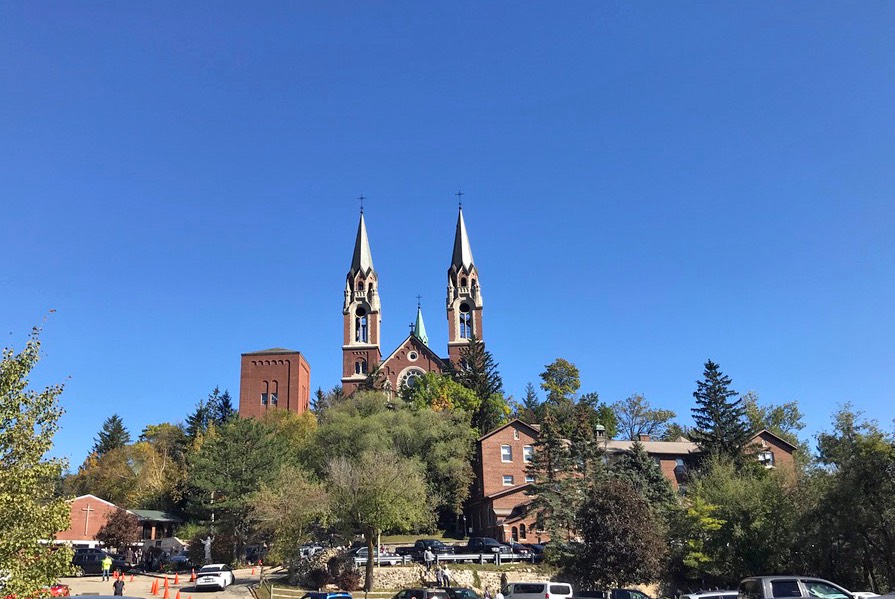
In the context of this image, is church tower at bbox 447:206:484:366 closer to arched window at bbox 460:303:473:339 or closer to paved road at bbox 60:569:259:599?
arched window at bbox 460:303:473:339

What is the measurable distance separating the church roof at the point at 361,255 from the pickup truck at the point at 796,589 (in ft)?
279

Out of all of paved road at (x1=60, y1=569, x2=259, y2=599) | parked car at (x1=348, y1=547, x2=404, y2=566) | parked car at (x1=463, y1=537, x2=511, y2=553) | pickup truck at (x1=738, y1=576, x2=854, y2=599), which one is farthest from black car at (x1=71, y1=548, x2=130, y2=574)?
pickup truck at (x1=738, y1=576, x2=854, y2=599)

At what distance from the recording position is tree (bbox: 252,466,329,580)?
40375 mm

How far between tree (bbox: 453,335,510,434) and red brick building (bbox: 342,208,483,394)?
6.18 meters

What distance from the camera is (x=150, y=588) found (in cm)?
3747

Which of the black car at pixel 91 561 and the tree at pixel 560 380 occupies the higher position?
the tree at pixel 560 380

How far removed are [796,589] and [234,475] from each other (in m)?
43.0

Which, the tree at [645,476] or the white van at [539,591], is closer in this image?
the white van at [539,591]

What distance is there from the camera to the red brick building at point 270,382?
10256cm

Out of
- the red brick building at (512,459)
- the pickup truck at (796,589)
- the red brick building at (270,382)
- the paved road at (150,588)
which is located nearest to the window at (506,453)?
the red brick building at (512,459)

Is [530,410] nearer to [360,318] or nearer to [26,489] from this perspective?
[360,318]

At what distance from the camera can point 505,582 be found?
134 feet

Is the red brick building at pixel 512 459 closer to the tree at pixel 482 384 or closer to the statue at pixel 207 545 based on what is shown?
the tree at pixel 482 384

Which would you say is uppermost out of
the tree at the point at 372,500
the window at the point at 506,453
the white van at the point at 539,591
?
the window at the point at 506,453
